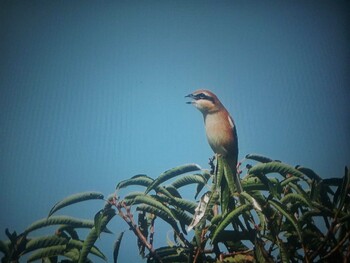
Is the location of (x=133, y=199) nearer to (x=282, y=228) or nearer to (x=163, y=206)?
(x=163, y=206)

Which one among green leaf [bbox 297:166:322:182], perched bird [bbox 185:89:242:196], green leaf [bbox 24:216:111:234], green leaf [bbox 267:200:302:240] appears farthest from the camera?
perched bird [bbox 185:89:242:196]

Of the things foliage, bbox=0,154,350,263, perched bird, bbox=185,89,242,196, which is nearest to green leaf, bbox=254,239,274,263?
foliage, bbox=0,154,350,263

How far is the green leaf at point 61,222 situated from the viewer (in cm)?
151

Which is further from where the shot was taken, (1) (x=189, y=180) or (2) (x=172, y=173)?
(1) (x=189, y=180)

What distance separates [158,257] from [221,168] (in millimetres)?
537

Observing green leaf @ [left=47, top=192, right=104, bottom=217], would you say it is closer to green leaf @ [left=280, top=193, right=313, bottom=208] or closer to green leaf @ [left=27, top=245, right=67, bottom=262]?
green leaf @ [left=27, top=245, right=67, bottom=262]

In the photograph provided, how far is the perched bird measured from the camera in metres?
2.50

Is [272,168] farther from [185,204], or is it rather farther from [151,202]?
[151,202]

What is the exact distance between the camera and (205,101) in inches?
102

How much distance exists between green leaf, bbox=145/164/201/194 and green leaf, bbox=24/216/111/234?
14.6 inches

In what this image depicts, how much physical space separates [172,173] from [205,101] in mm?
1146

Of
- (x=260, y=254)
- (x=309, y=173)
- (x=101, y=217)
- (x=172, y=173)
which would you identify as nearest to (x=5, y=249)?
(x=101, y=217)

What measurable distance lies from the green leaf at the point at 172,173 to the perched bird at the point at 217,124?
0.86 meters

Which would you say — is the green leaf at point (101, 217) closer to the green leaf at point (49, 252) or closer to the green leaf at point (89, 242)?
the green leaf at point (89, 242)
